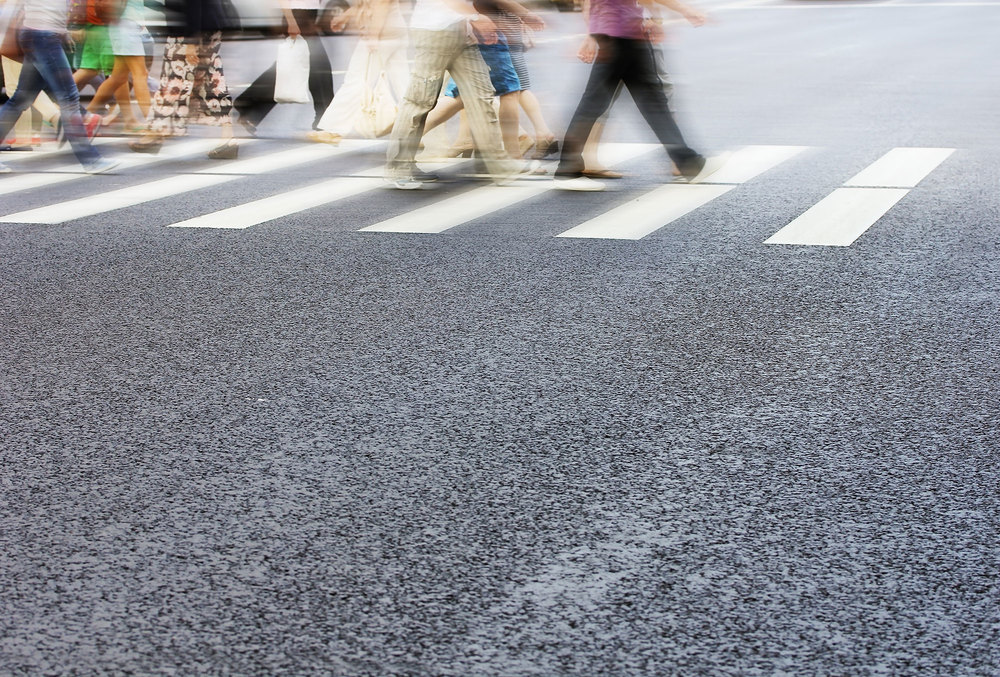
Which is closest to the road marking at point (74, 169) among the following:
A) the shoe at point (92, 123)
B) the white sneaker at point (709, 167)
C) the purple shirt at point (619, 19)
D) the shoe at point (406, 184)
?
the shoe at point (92, 123)

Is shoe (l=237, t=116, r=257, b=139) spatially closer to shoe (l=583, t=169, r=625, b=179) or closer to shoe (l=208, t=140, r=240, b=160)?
shoe (l=208, t=140, r=240, b=160)

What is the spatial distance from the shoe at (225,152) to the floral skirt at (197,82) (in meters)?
0.22

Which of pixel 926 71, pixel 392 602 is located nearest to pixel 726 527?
pixel 392 602

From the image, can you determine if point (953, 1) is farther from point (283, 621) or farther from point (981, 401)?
point (283, 621)

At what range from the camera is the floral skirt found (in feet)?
36.9

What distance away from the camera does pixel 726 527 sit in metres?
3.65

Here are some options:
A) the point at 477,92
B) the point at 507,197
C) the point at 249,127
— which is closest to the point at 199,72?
the point at 249,127

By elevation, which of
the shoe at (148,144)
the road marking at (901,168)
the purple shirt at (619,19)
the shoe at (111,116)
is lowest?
the road marking at (901,168)

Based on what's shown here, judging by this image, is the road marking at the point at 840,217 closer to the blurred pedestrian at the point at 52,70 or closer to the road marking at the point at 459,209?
the road marking at the point at 459,209

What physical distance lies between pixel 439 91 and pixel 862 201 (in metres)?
2.89

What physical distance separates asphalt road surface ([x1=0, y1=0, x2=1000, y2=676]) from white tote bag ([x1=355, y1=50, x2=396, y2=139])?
2.17 m

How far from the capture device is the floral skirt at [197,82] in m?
11.2

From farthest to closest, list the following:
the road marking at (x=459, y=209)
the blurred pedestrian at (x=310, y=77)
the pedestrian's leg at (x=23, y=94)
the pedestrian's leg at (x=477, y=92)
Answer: the blurred pedestrian at (x=310, y=77) < the pedestrian's leg at (x=23, y=94) < the pedestrian's leg at (x=477, y=92) < the road marking at (x=459, y=209)

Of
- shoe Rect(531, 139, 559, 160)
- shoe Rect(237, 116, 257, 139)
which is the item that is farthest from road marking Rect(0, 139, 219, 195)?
shoe Rect(531, 139, 559, 160)
